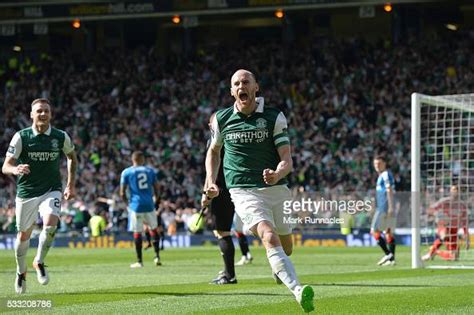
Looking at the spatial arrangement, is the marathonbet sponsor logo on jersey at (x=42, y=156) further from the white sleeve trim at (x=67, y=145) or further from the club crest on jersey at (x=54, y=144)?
the white sleeve trim at (x=67, y=145)

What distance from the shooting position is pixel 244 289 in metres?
14.2

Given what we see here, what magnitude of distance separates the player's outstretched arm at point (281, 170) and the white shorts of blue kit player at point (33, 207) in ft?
13.4

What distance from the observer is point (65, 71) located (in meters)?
47.8

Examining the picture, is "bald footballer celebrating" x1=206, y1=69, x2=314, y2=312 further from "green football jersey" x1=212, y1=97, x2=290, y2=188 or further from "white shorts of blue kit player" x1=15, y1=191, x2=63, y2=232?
"white shorts of blue kit player" x1=15, y1=191, x2=63, y2=232

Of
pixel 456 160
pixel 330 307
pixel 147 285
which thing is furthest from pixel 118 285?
pixel 456 160

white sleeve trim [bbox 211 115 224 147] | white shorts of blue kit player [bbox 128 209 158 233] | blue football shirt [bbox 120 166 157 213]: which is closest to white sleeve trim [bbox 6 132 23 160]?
white sleeve trim [bbox 211 115 224 147]

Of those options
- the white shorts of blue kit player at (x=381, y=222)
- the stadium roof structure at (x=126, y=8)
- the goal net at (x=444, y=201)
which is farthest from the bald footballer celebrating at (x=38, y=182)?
the stadium roof structure at (x=126, y=8)

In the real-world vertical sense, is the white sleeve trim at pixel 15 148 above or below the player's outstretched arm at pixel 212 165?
above

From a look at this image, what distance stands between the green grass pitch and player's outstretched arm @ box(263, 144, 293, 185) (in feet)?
4.81

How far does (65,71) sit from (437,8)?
52.5 ft

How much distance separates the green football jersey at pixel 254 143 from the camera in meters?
11.1

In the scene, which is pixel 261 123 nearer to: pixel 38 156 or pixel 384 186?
pixel 38 156

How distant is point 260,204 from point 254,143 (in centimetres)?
65

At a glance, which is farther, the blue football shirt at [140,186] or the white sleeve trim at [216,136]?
the blue football shirt at [140,186]
